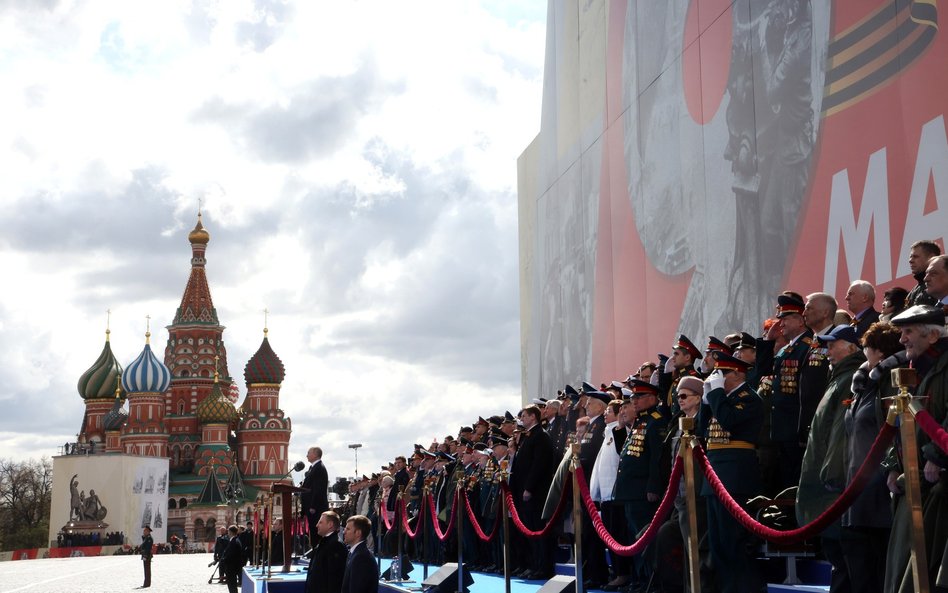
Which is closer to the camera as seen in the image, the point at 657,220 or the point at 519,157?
the point at 657,220

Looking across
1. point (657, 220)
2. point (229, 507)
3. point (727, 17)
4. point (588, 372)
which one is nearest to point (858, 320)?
point (727, 17)

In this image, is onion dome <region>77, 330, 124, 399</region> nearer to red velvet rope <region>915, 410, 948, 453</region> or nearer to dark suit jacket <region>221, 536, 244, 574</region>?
dark suit jacket <region>221, 536, 244, 574</region>

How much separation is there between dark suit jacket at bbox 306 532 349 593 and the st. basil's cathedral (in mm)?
61250

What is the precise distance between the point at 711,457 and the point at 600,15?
14074 mm

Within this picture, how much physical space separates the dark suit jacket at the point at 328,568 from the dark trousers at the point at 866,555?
14.3ft

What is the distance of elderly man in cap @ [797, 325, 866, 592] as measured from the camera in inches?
207

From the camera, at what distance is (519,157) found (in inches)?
1040

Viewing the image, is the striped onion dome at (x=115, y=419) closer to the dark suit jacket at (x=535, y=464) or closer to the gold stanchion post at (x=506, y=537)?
the dark suit jacket at (x=535, y=464)

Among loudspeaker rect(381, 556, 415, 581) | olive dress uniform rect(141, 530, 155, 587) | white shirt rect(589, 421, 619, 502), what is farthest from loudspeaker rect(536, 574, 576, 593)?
olive dress uniform rect(141, 530, 155, 587)

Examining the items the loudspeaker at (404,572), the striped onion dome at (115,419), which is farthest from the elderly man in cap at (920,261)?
the striped onion dome at (115,419)

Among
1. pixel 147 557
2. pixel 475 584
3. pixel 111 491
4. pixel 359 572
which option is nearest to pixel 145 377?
pixel 111 491

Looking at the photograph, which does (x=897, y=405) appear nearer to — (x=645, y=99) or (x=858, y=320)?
(x=858, y=320)

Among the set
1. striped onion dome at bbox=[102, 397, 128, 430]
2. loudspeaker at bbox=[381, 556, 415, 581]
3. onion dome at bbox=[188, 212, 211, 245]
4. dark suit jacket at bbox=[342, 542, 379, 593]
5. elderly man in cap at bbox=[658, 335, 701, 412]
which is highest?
onion dome at bbox=[188, 212, 211, 245]

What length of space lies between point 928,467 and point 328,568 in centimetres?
534
